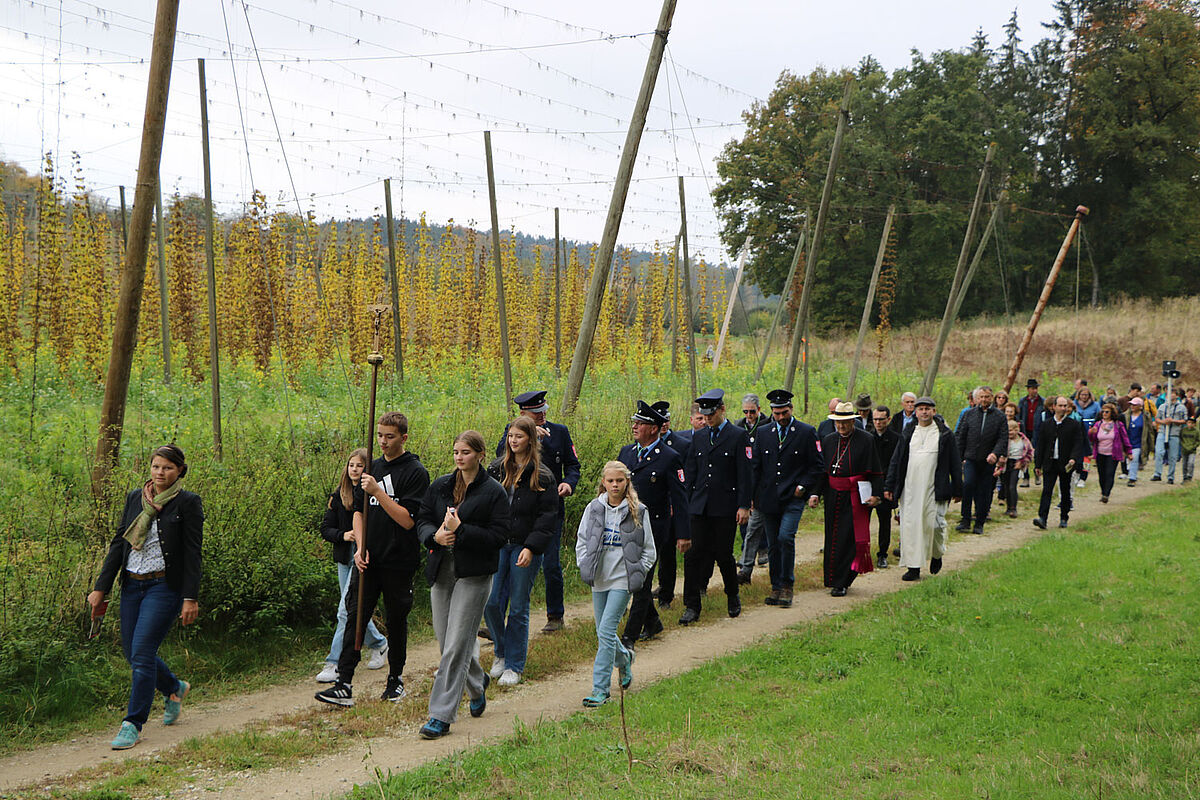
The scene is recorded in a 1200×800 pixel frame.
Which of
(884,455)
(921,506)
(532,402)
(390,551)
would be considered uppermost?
(532,402)

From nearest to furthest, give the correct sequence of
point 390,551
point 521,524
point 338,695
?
point 338,695
point 390,551
point 521,524

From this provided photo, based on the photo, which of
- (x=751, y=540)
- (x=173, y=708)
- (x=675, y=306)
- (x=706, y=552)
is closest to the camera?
(x=173, y=708)

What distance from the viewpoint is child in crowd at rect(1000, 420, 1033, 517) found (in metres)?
16.6

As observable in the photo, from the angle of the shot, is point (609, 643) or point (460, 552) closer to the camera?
point (460, 552)

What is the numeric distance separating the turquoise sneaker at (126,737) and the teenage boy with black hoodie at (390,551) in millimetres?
1205

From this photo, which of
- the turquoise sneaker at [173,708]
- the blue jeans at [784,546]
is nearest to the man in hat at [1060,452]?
the blue jeans at [784,546]

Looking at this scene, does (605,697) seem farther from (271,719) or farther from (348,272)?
(348,272)

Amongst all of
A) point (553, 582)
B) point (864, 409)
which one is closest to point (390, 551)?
point (553, 582)

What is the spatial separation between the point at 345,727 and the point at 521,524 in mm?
1851

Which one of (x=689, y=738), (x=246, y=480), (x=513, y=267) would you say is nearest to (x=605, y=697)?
(x=689, y=738)

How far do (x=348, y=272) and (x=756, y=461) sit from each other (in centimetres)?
1920

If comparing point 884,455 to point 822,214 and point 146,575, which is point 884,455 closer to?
point 822,214

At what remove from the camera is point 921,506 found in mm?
11758

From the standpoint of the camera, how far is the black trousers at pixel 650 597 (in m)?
7.85
